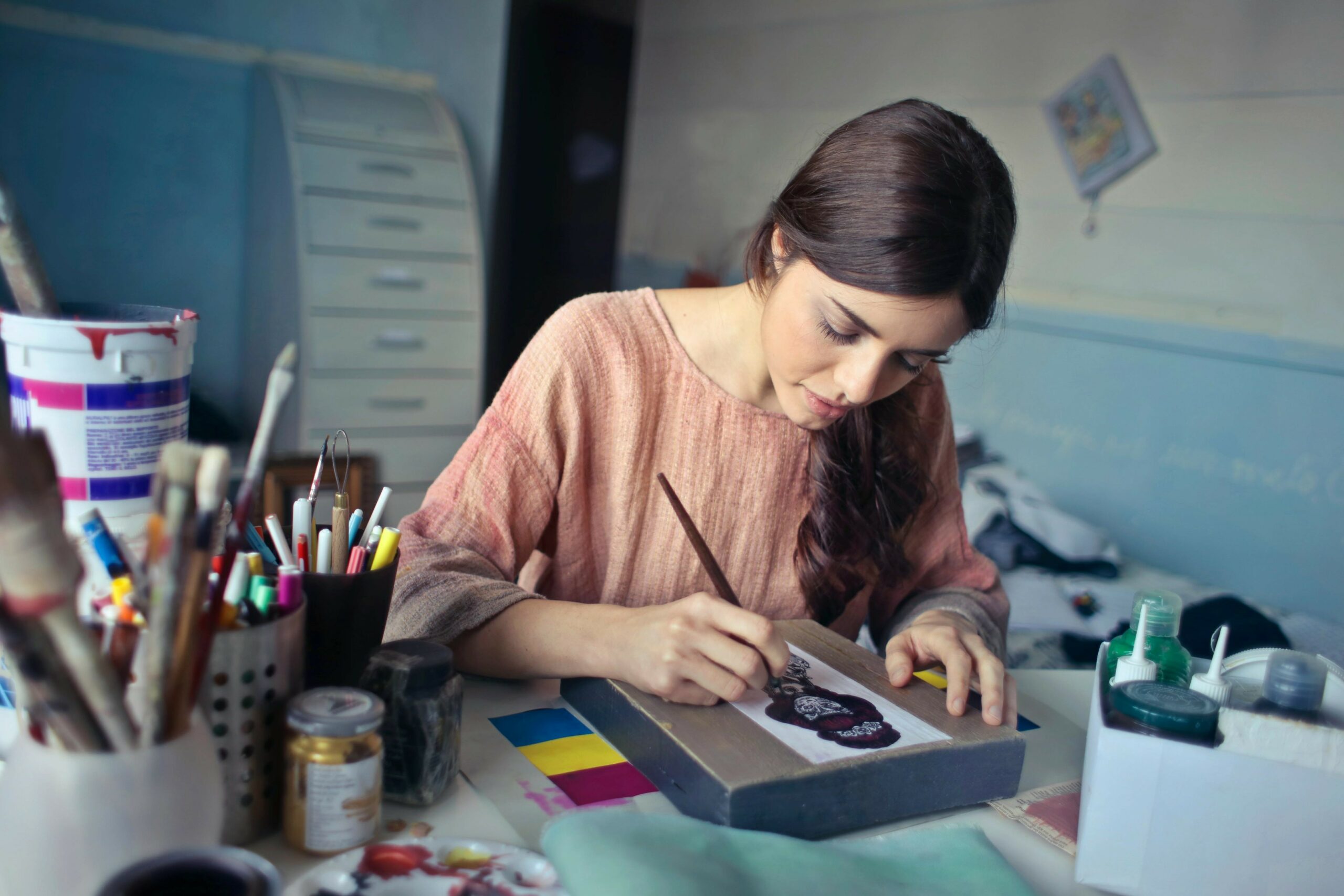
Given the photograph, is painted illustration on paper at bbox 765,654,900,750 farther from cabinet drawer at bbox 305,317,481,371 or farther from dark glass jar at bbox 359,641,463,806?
cabinet drawer at bbox 305,317,481,371

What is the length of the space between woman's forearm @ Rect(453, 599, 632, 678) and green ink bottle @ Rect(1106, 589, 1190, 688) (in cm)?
42

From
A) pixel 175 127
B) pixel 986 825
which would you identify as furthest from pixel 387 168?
pixel 986 825

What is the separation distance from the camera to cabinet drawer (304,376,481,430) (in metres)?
2.91

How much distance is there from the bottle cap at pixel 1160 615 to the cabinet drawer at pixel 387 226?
2.52m

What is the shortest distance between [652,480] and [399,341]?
1967 mm

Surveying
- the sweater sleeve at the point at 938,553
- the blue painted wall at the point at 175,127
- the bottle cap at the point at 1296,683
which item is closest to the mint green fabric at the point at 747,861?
the bottle cap at the point at 1296,683

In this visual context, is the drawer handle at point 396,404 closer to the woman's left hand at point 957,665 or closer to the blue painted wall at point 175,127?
the blue painted wall at point 175,127

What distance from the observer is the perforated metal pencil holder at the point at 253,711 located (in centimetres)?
58

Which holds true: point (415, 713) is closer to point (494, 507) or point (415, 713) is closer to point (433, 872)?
point (433, 872)

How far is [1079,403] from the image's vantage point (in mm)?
2490

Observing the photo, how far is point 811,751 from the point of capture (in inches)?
28.8

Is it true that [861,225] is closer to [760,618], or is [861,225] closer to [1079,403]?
[760,618]

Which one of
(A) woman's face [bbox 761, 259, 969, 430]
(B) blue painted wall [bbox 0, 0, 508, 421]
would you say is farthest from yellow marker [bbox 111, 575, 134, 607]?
(B) blue painted wall [bbox 0, 0, 508, 421]

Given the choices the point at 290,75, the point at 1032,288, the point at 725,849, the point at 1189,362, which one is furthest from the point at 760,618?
the point at 290,75
